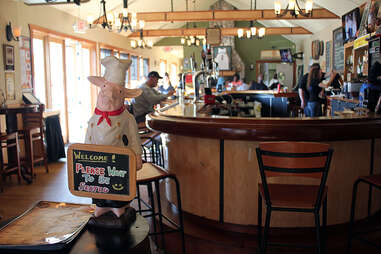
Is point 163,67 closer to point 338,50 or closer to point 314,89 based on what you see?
point 338,50

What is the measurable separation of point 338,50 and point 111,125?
8.89 m

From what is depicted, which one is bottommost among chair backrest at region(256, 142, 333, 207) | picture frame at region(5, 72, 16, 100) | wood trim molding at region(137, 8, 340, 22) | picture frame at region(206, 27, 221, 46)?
chair backrest at region(256, 142, 333, 207)

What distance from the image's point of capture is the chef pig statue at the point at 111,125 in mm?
1592

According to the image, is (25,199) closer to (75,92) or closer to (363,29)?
(75,92)

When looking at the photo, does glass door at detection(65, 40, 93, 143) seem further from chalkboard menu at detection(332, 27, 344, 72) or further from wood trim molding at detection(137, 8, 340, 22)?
chalkboard menu at detection(332, 27, 344, 72)

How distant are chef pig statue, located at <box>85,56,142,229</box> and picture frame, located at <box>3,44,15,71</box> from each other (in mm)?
4520

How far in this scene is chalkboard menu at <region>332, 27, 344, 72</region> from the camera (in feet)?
29.3

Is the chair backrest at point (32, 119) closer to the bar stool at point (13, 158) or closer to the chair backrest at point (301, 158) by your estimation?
the bar stool at point (13, 158)

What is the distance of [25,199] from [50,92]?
12.7 feet

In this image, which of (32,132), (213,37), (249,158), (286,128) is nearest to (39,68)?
(32,132)

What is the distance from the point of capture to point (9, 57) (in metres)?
5.51

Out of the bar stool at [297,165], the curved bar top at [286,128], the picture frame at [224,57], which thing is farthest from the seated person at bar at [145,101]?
the picture frame at [224,57]

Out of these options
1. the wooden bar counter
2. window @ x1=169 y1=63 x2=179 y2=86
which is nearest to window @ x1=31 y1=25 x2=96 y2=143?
the wooden bar counter

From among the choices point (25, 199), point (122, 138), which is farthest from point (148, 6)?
point (122, 138)
